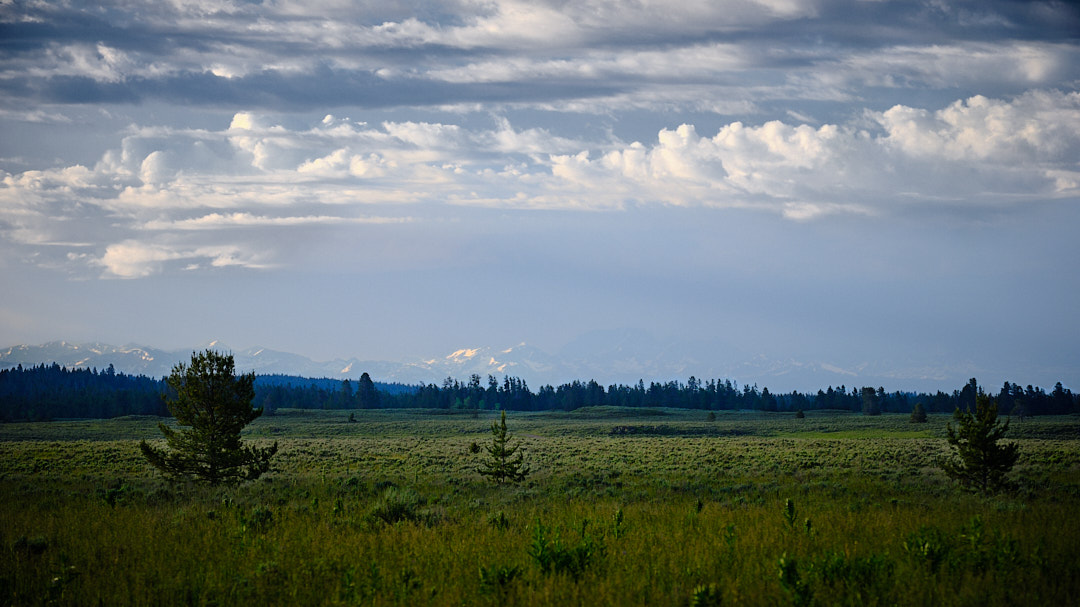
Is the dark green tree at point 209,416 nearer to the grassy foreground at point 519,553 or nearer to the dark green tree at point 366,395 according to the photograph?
the grassy foreground at point 519,553

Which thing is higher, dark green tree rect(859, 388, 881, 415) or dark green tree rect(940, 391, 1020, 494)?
dark green tree rect(940, 391, 1020, 494)

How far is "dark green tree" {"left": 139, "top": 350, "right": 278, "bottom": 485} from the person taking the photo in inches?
782

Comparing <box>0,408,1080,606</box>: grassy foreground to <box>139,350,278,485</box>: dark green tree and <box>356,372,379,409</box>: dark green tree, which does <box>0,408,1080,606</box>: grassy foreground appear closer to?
<box>139,350,278,485</box>: dark green tree

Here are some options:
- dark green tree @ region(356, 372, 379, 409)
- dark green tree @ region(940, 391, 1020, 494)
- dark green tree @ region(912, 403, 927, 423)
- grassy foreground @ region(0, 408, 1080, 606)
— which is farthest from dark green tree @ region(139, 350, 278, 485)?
dark green tree @ region(356, 372, 379, 409)

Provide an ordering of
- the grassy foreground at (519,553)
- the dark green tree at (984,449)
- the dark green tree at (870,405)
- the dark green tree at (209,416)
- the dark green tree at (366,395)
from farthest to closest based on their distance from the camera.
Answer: the dark green tree at (366,395), the dark green tree at (870,405), the dark green tree at (209,416), the dark green tree at (984,449), the grassy foreground at (519,553)

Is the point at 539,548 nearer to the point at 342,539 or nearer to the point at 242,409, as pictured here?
the point at 342,539

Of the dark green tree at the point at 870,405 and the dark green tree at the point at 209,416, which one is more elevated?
the dark green tree at the point at 209,416

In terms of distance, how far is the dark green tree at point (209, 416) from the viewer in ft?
65.2

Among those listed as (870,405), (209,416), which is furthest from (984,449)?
(870,405)

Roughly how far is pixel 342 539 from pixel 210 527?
2912 millimetres

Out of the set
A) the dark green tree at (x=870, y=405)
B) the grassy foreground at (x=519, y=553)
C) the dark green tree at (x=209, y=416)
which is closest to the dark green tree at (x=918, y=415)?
the dark green tree at (x=870, y=405)

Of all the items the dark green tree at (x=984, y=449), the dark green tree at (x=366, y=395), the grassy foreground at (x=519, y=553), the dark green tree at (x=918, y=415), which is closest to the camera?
the grassy foreground at (x=519, y=553)

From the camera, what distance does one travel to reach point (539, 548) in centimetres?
838

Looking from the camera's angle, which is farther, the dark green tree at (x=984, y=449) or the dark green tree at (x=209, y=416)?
the dark green tree at (x=209, y=416)
